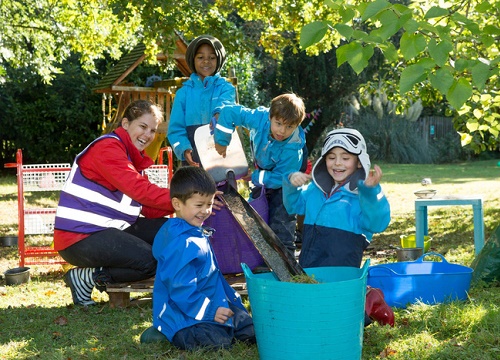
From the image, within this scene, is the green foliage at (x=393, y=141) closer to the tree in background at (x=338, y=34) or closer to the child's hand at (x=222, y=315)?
the tree in background at (x=338, y=34)

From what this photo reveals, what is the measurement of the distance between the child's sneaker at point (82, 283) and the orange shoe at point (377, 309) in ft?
6.62

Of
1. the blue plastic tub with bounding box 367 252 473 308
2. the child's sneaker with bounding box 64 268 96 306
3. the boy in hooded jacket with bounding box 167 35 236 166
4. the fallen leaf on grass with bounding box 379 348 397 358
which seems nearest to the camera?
the fallen leaf on grass with bounding box 379 348 397 358

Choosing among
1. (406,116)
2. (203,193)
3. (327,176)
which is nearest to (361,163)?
(327,176)

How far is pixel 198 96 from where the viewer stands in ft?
17.3

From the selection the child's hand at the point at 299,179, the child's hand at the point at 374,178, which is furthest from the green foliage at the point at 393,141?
the child's hand at the point at 374,178

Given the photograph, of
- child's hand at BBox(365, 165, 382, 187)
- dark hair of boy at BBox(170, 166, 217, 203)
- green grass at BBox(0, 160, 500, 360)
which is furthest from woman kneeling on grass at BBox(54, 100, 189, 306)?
child's hand at BBox(365, 165, 382, 187)

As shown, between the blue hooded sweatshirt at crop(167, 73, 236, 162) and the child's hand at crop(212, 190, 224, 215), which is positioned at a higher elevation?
the blue hooded sweatshirt at crop(167, 73, 236, 162)

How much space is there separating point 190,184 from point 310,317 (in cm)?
112

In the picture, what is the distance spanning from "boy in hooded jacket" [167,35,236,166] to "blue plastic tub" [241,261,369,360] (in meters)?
2.31

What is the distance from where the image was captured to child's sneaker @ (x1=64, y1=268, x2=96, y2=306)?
15.7 feet

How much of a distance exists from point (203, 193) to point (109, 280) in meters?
1.43

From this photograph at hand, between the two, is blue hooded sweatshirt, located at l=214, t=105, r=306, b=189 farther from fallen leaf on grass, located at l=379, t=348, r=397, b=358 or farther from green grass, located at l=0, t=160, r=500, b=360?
fallen leaf on grass, located at l=379, t=348, r=397, b=358

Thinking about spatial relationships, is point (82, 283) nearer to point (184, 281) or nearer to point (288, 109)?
point (184, 281)

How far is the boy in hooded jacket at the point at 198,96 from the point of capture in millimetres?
5215
